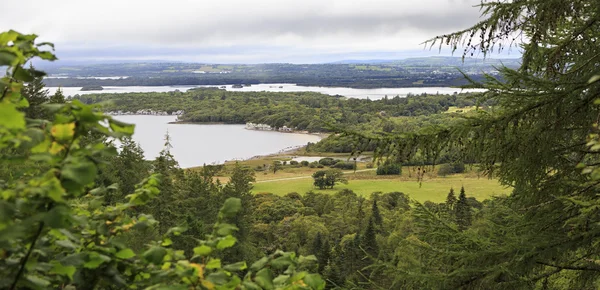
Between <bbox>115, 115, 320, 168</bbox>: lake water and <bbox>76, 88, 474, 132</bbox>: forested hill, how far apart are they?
12.3 ft

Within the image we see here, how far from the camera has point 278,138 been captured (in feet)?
221

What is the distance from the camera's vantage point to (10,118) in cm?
104

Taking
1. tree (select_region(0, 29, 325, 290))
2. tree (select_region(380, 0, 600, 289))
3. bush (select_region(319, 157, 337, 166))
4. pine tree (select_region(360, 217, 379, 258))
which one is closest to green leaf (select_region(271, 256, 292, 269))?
tree (select_region(0, 29, 325, 290))

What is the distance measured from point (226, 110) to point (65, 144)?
8240cm

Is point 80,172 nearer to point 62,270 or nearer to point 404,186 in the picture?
point 62,270

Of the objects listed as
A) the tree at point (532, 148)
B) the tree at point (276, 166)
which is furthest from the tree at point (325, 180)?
the tree at point (532, 148)

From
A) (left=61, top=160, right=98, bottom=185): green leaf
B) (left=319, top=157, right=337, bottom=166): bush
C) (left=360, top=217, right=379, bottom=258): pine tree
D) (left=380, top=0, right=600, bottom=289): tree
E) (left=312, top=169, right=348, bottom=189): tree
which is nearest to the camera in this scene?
(left=61, top=160, right=98, bottom=185): green leaf

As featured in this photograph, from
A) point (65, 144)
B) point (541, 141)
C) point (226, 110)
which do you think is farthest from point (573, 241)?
point (226, 110)

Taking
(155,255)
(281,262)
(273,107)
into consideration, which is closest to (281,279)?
(281,262)

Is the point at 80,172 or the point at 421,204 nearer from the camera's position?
the point at 80,172

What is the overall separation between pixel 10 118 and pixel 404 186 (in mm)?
42019

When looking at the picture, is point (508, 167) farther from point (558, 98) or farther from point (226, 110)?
point (226, 110)

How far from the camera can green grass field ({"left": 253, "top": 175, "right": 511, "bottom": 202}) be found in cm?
Answer: 3728

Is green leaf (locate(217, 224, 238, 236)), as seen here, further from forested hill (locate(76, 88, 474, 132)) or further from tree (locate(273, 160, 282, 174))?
forested hill (locate(76, 88, 474, 132))
